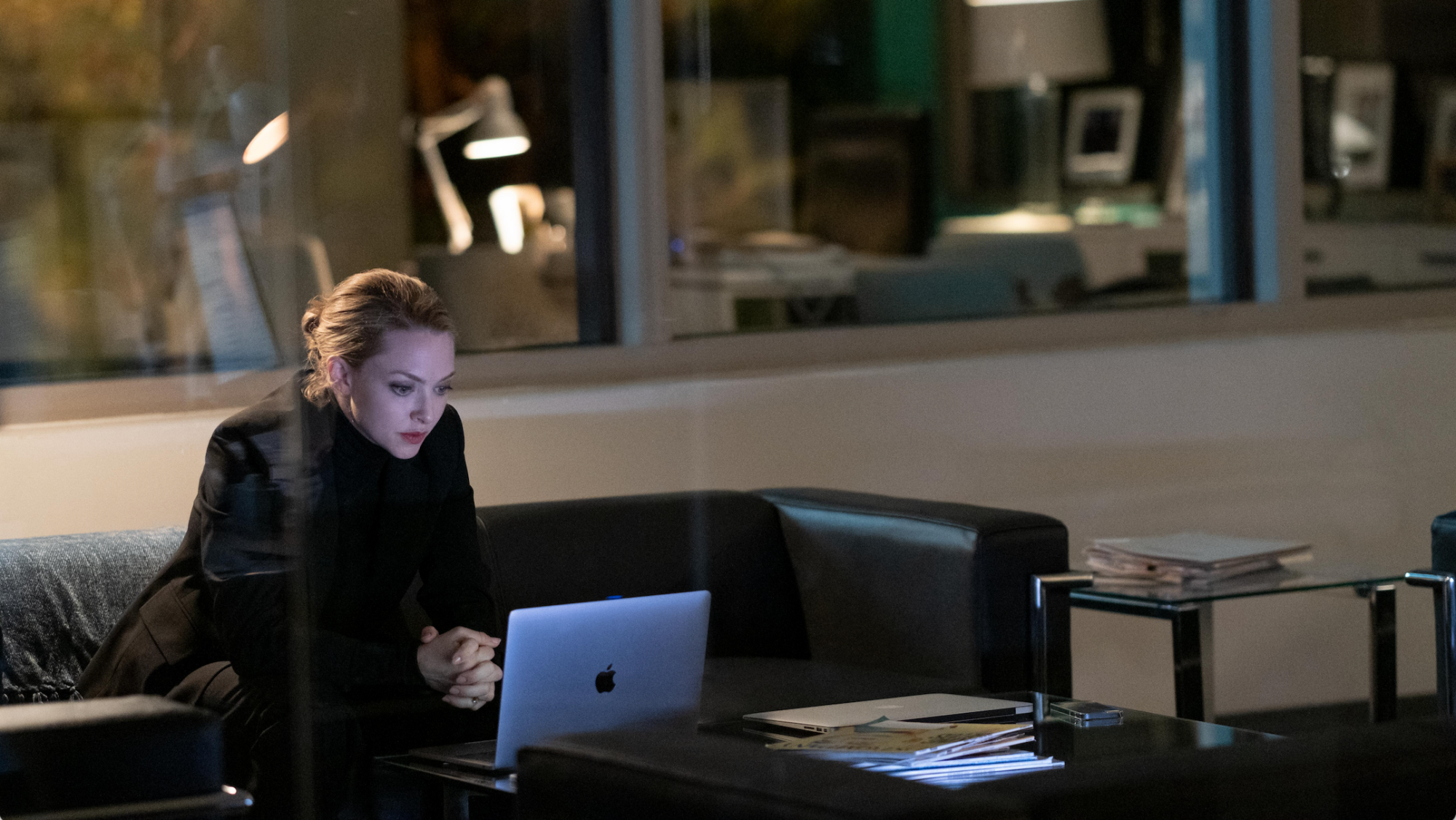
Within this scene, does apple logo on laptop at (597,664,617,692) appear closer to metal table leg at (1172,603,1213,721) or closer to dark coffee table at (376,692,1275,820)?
dark coffee table at (376,692,1275,820)

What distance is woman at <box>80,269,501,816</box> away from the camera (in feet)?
8.09

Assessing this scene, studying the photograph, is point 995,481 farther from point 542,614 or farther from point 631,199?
point 542,614

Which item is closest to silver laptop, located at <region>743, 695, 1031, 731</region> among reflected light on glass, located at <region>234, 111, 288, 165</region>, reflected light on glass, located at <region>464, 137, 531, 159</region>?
reflected light on glass, located at <region>234, 111, 288, 165</region>

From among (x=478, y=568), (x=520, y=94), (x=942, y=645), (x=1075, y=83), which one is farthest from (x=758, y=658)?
(x=1075, y=83)

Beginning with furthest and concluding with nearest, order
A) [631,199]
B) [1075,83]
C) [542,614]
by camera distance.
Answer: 1. [1075,83]
2. [631,199]
3. [542,614]

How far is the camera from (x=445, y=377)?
2703 mm

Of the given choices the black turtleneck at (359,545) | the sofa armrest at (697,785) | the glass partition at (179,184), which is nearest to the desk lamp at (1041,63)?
the glass partition at (179,184)

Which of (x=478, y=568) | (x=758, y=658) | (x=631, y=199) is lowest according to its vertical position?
(x=758, y=658)

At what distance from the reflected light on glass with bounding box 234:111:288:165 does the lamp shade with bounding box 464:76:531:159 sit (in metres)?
1.04

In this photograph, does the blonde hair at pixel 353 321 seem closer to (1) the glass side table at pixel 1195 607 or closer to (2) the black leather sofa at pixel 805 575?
(2) the black leather sofa at pixel 805 575

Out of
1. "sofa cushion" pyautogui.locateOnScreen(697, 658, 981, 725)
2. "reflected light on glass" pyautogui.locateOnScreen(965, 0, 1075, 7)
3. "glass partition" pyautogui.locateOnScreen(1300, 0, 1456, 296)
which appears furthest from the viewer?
"glass partition" pyautogui.locateOnScreen(1300, 0, 1456, 296)

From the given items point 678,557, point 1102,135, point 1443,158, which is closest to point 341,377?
point 678,557

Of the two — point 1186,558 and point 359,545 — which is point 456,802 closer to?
point 359,545

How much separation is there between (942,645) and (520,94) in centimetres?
151
